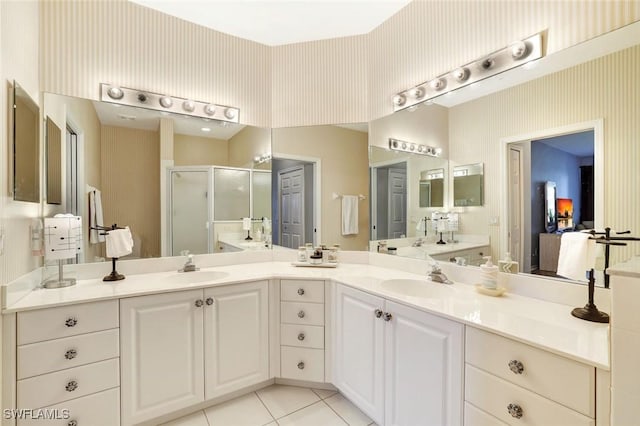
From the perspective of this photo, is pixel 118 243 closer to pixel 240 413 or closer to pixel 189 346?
pixel 189 346

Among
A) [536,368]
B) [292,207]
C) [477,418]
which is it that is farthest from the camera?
[292,207]

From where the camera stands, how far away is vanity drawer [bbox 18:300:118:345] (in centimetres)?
135

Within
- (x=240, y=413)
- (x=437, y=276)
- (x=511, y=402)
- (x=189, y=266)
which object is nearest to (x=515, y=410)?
(x=511, y=402)

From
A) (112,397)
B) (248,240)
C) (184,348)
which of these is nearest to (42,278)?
(112,397)

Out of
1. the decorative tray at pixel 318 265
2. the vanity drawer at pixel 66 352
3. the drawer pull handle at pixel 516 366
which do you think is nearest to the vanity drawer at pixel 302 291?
the decorative tray at pixel 318 265

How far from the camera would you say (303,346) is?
2.01m

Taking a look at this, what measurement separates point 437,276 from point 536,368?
2.67 ft

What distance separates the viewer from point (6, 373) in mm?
1289

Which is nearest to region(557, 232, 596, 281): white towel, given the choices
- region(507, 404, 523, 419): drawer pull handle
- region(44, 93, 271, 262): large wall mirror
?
region(507, 404, 523, 419): drawer pull handle

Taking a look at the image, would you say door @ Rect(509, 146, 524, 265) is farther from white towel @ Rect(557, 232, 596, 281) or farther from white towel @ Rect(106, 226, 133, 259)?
white towel @ Rect(106, 226, 133, 259)

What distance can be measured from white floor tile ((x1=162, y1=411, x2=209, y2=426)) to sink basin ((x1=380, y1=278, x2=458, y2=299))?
140 centimetres

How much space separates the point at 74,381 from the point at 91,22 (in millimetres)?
2241

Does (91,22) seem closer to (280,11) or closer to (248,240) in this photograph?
(280,11)

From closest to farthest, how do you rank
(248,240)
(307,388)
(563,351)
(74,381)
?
(563,351)
(74,381)
(307,388)
(248,240)
